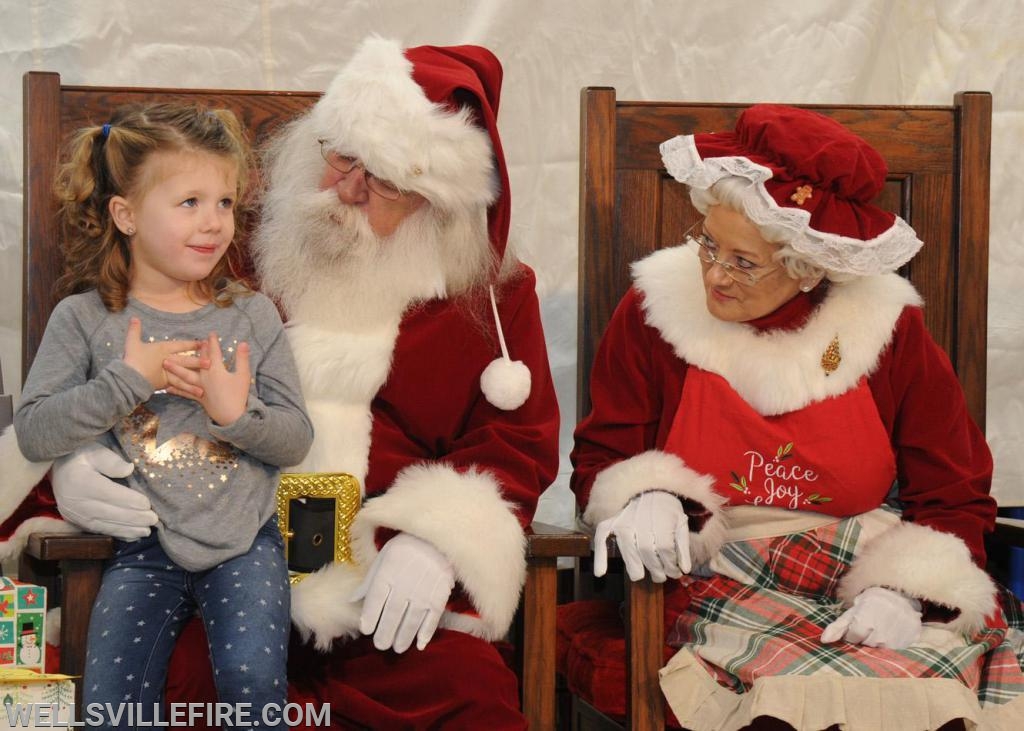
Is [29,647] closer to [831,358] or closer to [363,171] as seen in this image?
[363,171]

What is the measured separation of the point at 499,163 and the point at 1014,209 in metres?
1.57

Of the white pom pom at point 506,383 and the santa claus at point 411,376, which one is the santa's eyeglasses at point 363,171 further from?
the white pom pom at point 506,383

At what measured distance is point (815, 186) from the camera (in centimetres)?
224

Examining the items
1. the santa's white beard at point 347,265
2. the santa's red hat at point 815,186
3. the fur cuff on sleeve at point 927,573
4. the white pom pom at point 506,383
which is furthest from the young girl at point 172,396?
the fur cuff on sleeve at point 927,573

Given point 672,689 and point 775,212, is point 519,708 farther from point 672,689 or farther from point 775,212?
point 775,212

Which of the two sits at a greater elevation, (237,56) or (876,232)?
(237,56)

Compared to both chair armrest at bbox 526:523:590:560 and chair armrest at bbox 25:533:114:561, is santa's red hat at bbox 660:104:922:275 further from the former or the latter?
chair armrest at bbox 25:533:114:561

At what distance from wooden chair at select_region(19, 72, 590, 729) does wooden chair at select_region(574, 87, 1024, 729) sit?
Answer: 57 cm

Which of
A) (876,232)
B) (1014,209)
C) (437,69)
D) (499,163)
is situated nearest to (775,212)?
(876,232)

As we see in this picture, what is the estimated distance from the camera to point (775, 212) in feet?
7.25

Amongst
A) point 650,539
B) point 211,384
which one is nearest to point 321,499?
point 211,384

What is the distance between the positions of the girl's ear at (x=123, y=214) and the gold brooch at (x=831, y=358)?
1.20m

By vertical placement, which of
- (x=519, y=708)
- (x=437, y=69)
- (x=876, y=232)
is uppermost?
(x=437, y=69)

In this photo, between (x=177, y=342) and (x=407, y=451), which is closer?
(x=177, y=342)
